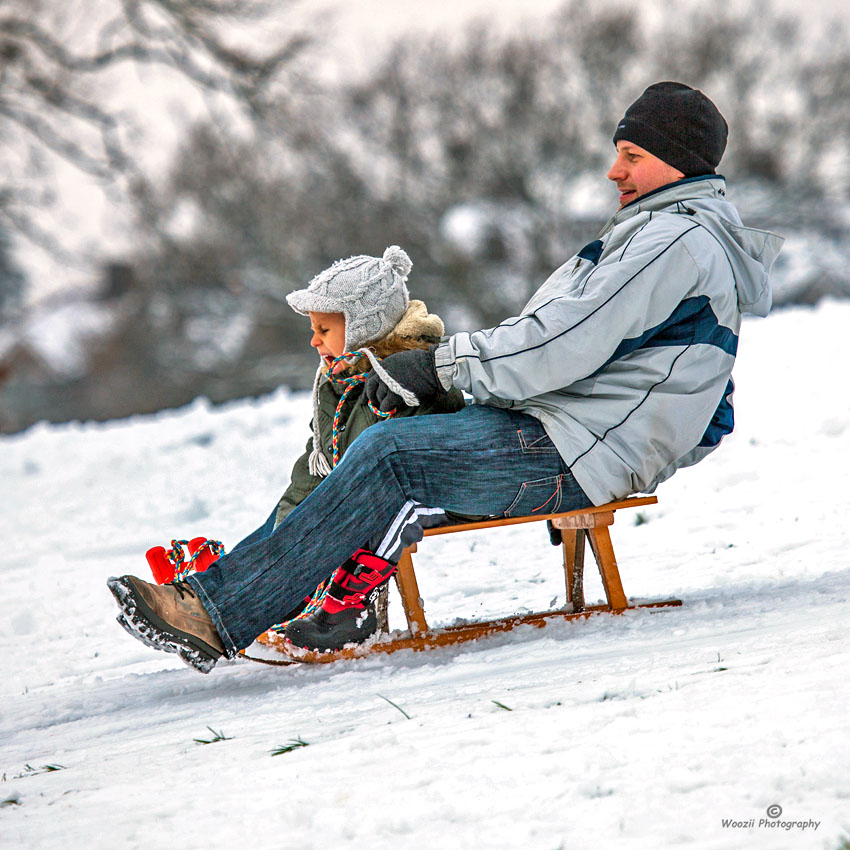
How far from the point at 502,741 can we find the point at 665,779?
0.37 metres

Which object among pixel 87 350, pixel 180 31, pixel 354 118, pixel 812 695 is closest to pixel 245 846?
pixel 812 695

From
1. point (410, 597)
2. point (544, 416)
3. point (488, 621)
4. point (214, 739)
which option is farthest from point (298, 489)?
point (214, 739)

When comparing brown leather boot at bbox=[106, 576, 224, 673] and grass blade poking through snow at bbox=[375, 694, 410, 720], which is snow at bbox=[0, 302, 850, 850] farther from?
brown leather boot at bbox=[106, 576, 224, 673]

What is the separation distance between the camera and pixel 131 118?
12008 mm

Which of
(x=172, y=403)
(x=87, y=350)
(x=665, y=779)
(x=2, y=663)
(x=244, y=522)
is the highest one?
(x=87, y=350)

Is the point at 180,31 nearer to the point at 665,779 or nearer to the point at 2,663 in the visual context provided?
the point at 2,663

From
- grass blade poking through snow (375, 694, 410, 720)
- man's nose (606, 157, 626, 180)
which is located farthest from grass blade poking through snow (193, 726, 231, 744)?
man's nose (606, 157, 626, 180)

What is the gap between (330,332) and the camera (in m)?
3.18

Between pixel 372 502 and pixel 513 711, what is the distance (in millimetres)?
708

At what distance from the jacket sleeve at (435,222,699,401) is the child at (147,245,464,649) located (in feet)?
1.13

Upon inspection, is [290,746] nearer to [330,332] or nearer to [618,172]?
[330,332]

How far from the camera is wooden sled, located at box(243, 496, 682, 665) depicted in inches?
117

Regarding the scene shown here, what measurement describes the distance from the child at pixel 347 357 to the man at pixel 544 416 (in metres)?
0.08

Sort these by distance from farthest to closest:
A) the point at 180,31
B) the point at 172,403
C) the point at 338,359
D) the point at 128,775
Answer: the point at 172,403
the point at 180,31
the point at 338,359
the point at 128,775
